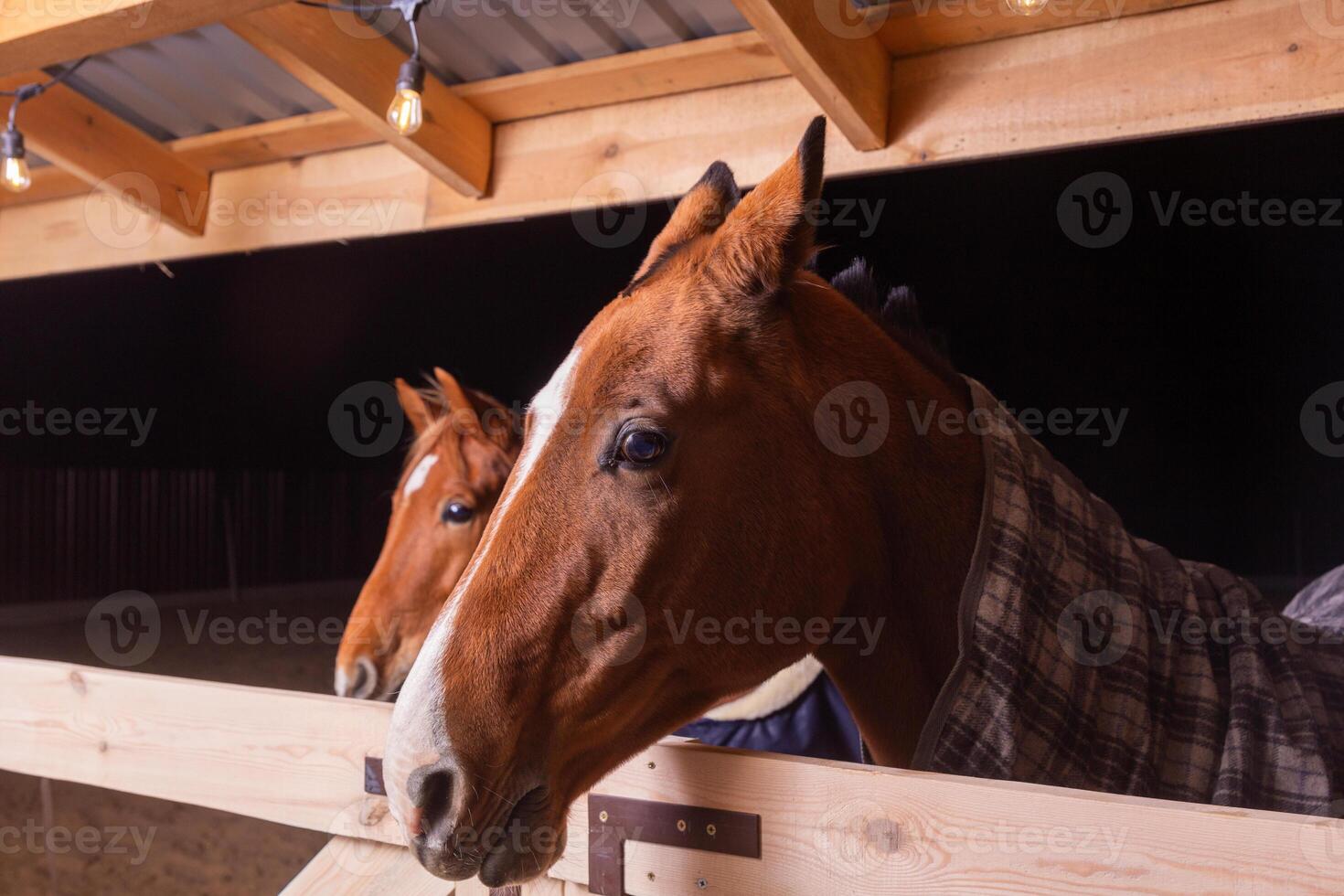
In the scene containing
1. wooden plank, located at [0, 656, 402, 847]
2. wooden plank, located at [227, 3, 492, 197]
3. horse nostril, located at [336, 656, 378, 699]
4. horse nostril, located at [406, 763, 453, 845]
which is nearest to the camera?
horse nostril, located at [406, 763, 453, 845]

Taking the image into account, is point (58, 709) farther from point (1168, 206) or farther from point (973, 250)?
point (1168, 206)

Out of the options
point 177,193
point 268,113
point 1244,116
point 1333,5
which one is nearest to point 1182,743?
point 1244,116

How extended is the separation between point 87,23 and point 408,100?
72 centimetres

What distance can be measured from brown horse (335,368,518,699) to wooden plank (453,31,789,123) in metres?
0.93

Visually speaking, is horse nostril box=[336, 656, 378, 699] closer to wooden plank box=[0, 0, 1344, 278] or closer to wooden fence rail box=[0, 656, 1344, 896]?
wooden fence rail box=[0, 656, 1344, 896]

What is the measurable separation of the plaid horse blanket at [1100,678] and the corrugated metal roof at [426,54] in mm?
1699

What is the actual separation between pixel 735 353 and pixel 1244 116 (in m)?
1.57

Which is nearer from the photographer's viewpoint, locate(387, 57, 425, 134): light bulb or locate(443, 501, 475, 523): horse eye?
locate(387, 57, 425, 134): light bulb

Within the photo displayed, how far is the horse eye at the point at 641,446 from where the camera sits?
3.92 ft

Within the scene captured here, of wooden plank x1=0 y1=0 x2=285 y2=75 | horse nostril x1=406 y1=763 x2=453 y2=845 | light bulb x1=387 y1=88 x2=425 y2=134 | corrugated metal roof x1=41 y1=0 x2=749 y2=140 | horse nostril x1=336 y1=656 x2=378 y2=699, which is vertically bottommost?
horse nostril x1=336 y1=656 x2=378 y2=699

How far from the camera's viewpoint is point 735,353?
50.7 inches

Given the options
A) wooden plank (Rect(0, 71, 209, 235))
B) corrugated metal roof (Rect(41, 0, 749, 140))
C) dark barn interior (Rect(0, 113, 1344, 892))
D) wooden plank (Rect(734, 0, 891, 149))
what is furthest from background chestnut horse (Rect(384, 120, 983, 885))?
wooden plank (Rect(0, 71, 209, 235))

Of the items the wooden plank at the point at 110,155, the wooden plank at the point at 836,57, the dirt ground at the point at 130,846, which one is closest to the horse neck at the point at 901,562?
the wooden plank at the point at 836,57

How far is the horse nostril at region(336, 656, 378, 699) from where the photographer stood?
2859mm
